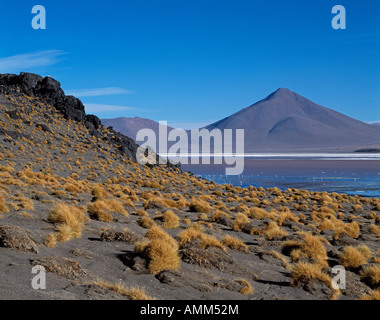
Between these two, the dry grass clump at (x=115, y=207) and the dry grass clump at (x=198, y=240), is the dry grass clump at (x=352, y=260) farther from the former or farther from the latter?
the dry grass clump at (x=115, y=207)

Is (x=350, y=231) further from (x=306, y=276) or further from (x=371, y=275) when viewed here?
(x=306, y=276)

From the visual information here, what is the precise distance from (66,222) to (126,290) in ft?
17.9

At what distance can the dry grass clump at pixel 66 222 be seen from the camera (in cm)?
1105

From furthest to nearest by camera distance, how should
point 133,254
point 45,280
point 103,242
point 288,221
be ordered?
point 288,221 → point 103,242 → point 133,254 → point 45,280

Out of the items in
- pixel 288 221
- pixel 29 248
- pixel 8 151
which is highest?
pixel 8 151

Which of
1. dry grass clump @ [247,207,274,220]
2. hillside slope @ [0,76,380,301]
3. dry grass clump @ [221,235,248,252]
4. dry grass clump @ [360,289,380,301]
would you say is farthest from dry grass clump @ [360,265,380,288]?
dry grass clump @ [247,207,274,220]

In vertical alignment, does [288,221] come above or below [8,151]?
below

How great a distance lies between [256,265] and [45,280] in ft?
21.1

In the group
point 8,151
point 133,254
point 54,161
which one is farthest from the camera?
point 54,161

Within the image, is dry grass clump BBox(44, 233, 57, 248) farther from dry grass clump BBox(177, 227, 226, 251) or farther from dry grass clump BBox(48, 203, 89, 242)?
dry grass clump BBox(177, 227, 226, 251)

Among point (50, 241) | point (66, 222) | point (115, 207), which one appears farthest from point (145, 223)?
point (50, 241)

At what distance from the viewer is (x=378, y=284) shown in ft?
32.3
